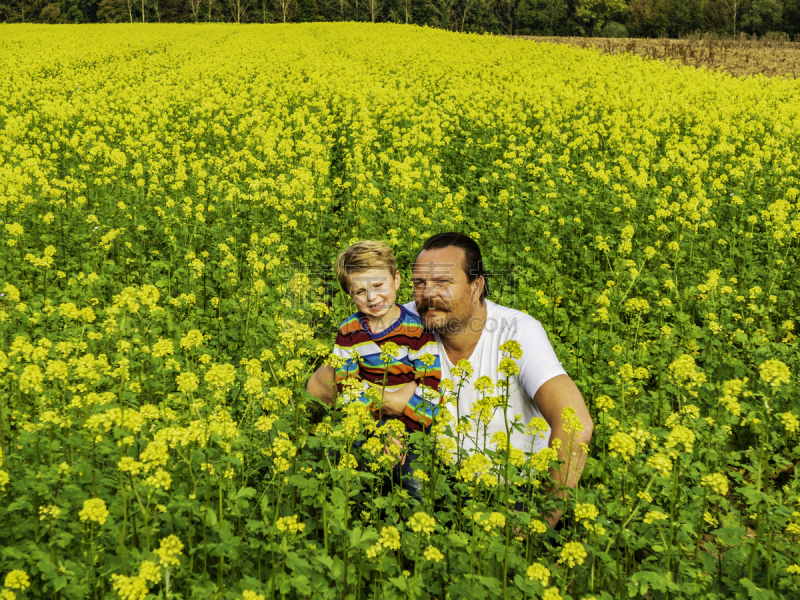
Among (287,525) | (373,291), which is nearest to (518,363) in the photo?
(373,291)

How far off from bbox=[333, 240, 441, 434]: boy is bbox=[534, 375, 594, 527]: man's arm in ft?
2.35

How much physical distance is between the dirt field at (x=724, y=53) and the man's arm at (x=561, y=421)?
82.9 feet

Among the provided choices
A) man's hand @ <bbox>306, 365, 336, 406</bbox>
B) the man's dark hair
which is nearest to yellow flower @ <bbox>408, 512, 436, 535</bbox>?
man's hand @ <bbox>306, 365, 336, 406</bbox>

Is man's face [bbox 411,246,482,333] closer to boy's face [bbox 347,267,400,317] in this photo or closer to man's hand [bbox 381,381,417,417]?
boy's face [bbox 347,267,400,317]

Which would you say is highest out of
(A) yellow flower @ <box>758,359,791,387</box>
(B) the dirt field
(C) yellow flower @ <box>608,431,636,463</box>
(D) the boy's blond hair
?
(B) the dirt field

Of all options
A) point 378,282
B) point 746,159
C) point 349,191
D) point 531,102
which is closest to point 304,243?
point 349,191

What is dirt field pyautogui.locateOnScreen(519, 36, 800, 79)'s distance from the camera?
24500mm

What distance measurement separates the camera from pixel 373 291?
12.9 feet

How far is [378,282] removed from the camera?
3939mm

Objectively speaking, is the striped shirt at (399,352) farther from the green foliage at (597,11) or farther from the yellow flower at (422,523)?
the green foliage at (597,11)

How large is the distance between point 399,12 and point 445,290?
7211 centimetres

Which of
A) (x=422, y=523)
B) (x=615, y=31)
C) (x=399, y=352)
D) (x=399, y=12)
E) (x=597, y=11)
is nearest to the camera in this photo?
(x=422, y=523)

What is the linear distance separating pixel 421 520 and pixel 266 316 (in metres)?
3.52

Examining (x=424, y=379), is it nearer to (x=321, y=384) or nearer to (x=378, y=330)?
(x=378, y=330)
